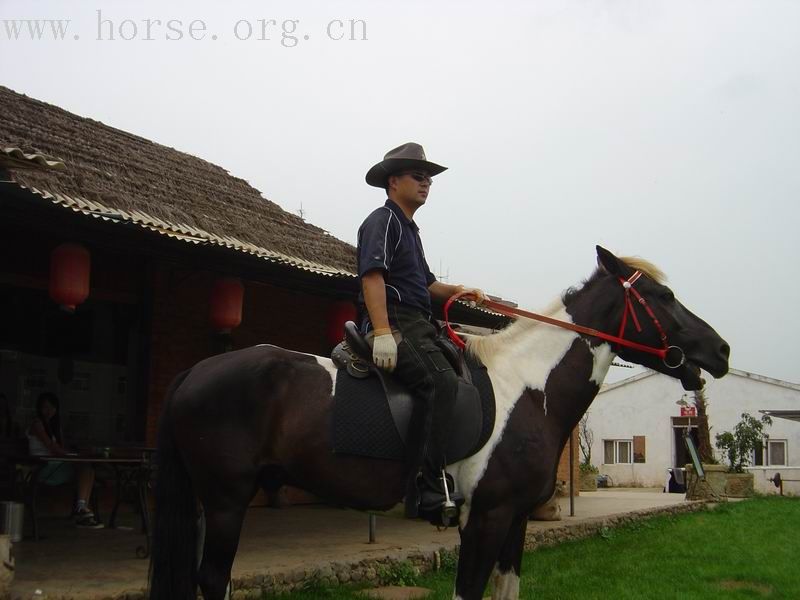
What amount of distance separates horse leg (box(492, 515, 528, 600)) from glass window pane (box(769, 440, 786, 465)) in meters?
29.4

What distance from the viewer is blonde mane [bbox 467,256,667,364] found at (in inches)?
175

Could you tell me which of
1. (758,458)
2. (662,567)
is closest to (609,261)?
(662,567)

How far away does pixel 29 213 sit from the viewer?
613cm

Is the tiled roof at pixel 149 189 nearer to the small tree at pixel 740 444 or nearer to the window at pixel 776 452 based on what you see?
the small tree at pixel 740 444

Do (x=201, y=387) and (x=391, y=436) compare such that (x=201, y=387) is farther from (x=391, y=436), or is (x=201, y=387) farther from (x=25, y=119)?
(x=25, y=119)

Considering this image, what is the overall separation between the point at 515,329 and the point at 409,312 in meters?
0.70

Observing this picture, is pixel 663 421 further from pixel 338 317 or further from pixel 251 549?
pixel 251 549

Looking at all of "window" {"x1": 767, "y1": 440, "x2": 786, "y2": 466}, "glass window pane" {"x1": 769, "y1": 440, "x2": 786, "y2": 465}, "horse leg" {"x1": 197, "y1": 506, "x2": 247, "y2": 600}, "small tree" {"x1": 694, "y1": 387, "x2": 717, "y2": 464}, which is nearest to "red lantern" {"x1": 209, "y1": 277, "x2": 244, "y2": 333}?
"horse leg" {"x1": 197, "y1": 506, "x2": 247, "y2": 600}

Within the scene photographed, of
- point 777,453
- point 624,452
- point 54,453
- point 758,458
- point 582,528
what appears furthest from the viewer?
point 624,452

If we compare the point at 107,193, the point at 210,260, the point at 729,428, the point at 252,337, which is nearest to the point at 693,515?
the point at 252,337

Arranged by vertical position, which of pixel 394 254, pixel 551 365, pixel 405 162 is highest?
pixel 405 162

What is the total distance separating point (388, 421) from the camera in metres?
4.08

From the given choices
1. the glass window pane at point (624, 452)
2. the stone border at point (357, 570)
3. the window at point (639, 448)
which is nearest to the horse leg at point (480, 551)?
the stone border at point (357, 570)

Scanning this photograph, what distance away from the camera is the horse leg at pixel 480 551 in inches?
156
